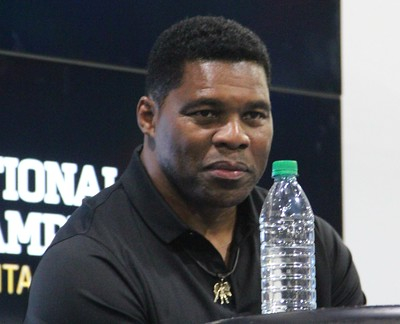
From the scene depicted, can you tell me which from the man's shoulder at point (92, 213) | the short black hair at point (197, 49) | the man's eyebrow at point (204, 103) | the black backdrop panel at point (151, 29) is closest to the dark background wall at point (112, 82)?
the black backdrop panel at point (151, 29)

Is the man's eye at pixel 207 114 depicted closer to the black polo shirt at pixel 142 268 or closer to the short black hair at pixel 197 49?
the short black hair at pixel 197 49

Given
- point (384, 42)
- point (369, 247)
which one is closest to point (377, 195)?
point (369, 247)

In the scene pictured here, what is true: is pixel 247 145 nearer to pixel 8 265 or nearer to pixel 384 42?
pixel 8 265

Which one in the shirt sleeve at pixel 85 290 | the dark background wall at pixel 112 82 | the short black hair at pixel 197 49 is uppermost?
the dark background wall at pixel 112 82

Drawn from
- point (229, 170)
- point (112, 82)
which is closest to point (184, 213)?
point (229, 170)

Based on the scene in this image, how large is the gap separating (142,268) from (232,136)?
336mm

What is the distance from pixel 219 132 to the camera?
234 centimetres

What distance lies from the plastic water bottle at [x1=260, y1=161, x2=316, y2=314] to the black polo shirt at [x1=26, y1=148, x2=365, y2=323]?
0.03 metres

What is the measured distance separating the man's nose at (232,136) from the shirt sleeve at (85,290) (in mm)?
337

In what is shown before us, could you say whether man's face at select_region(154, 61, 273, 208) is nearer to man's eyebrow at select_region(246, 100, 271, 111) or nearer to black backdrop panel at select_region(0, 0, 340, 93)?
man's eyebrow at select_region(246, 100, 271, 111)

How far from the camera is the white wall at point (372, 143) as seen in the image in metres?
3.92

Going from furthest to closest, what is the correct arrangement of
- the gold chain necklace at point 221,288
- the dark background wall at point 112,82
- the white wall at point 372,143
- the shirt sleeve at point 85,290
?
the white wall at point 372,143 < the dark background wall at point 112,82 < the gold chain necklace at point 221,288 < the shirt sleeve at point 85,290

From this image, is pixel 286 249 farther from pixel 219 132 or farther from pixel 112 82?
pixel 112 82

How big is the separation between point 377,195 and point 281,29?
717mm
